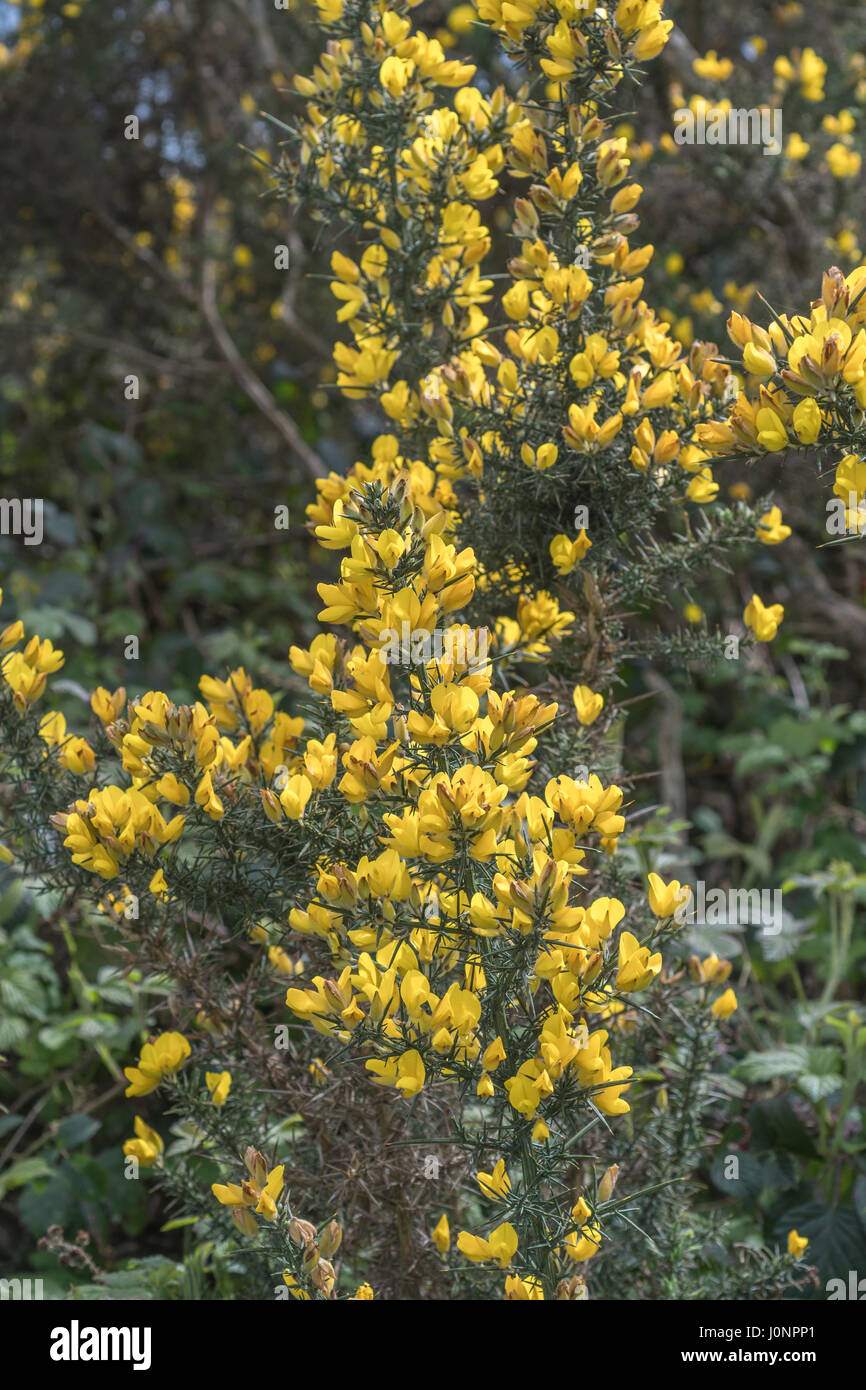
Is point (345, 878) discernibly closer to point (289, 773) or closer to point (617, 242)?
point (289, 773)

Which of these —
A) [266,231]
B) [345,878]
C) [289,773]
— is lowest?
[345,878]

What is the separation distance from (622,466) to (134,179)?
4016mm

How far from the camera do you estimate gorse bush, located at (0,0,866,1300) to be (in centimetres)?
126

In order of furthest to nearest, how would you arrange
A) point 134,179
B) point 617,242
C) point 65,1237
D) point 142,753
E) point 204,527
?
point 204,527 → point 134,179 → point 65,1237 → point 617,242 → point 142,753

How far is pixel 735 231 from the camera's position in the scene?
13.7 feet

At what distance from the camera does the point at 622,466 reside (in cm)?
166

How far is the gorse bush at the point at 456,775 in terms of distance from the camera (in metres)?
1.26

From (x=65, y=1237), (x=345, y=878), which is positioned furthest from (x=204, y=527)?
(x=345, y=878)

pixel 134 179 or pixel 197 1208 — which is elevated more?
pixel 134 179

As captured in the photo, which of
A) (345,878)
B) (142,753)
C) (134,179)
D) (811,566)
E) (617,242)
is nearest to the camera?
(345,878)

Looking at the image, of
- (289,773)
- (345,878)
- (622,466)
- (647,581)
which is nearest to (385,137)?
(622,466)

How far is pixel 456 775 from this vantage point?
118 centimetres

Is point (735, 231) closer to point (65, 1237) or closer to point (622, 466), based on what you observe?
point (622, 466)

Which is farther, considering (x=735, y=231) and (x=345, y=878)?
(x=735, y=231)
